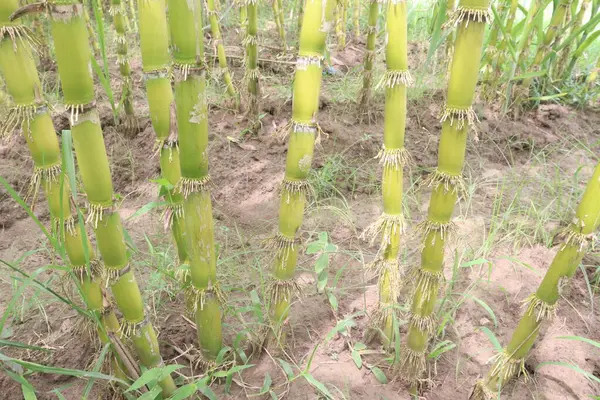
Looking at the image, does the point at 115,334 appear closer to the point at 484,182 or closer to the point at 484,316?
the point at 484,316

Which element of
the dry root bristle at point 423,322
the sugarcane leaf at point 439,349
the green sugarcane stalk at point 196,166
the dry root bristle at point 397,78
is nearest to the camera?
the green sugarcane stalk at point 196,166

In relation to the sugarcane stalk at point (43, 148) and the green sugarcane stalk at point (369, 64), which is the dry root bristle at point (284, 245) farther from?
the green sugarcane stalk at point (369, 64)

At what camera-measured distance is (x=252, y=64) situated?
319 cm

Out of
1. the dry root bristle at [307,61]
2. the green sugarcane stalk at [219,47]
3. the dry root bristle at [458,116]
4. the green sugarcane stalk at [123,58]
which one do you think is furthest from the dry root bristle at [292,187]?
the green sugarcane stalk at [219,47]

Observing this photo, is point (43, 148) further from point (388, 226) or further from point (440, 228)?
point (440, 228)

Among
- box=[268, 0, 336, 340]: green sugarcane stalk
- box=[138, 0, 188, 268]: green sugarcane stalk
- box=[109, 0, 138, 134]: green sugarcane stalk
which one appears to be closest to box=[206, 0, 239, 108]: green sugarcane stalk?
box=[109, 0, 138, 134]: green sugarcane stalk

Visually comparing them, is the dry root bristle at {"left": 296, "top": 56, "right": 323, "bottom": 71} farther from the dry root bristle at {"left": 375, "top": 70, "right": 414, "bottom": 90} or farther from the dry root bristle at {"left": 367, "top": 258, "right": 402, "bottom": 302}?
the dry root bristle at {"left": 367, "top": 258, "right": 402, "bottom": 302}

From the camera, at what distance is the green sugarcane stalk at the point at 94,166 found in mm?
1047

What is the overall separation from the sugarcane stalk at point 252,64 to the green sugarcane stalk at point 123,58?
2.63 feet

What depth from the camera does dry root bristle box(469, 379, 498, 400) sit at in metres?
1.60

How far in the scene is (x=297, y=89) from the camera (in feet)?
4.57

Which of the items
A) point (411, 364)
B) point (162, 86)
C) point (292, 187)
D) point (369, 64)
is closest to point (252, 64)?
point (369, 64)

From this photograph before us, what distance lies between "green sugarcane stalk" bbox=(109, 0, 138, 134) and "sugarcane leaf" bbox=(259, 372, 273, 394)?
1843 mm

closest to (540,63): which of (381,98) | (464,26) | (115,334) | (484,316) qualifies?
(381,98)
